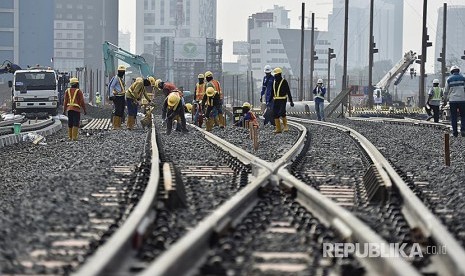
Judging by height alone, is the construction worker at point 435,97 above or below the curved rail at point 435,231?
above

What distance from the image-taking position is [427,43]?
55656mm

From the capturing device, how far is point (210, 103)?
76.9 ft

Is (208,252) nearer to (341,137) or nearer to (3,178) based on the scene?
(3,178)

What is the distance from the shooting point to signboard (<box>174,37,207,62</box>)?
7608 inches

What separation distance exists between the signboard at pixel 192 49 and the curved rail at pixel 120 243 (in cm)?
18675

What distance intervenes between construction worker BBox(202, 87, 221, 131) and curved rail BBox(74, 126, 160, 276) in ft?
51.3

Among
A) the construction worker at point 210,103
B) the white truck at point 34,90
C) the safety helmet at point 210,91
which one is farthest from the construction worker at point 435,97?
the white truck at point 34,90

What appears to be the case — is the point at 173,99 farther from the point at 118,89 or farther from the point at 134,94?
the point at 134,94

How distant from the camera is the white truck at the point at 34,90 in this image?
41.0 m

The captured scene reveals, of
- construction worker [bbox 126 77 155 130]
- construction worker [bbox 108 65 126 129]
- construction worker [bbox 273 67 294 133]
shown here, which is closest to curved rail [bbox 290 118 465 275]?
construction worker [bbox 273 67 294 133]

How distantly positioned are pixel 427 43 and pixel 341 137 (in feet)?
124

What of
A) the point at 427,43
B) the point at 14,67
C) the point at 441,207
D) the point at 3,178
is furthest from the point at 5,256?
the point at 427,43

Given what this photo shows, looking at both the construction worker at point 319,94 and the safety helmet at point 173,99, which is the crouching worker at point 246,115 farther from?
the construction worker at point 319,94

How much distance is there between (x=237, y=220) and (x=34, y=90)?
35554 millimetres
